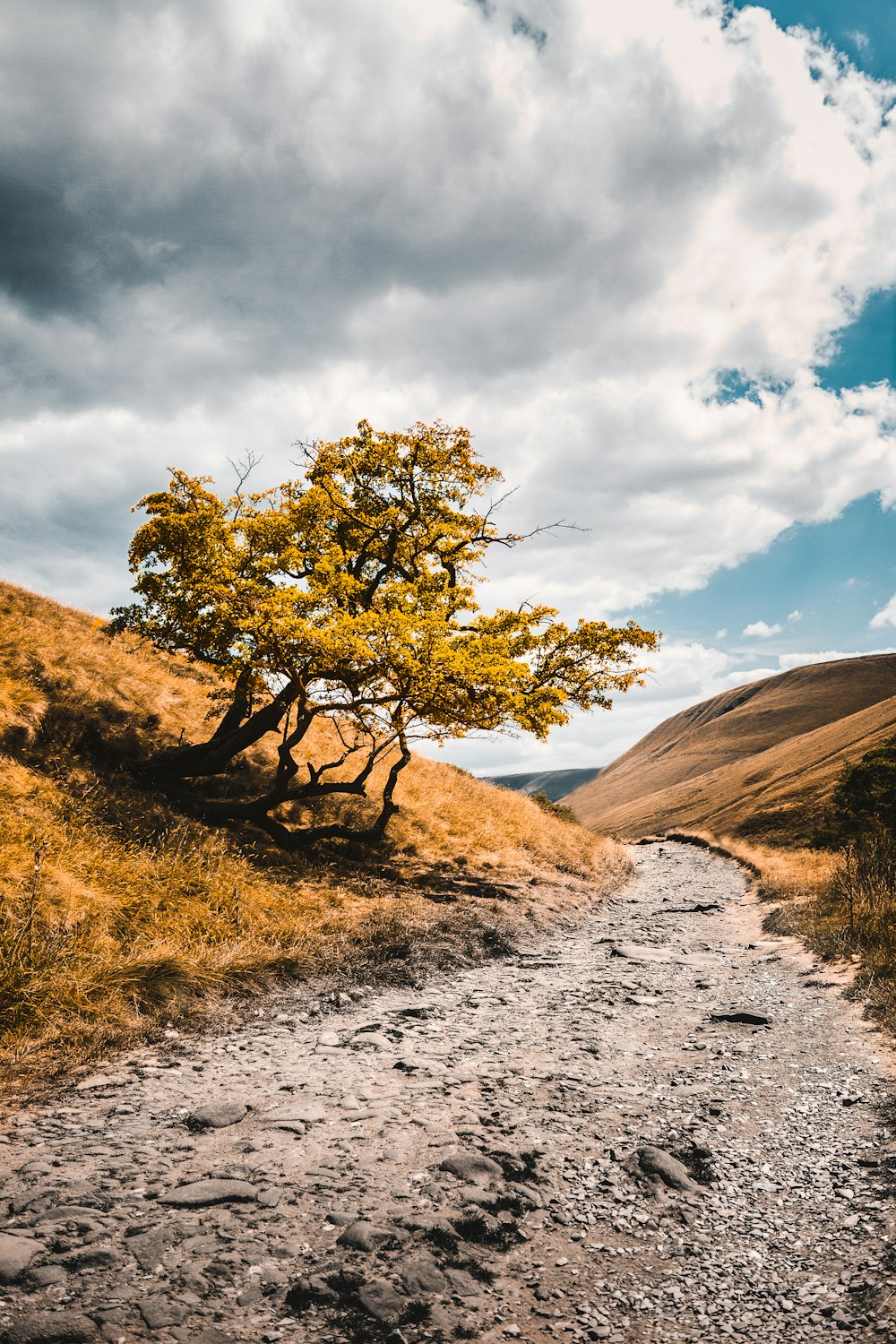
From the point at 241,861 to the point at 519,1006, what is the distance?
23.6 ft

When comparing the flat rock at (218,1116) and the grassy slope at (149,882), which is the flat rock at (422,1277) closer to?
the flat rock at (218,1116)

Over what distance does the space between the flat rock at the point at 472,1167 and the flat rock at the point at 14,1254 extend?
9.24 feet

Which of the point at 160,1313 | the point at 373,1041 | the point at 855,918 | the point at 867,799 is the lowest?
the point at 867,799

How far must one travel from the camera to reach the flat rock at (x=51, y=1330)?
129 inches

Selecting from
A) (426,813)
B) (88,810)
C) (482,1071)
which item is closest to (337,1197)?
(482,1071)

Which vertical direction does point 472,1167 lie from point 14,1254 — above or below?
below

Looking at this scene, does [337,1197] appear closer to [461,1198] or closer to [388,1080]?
[461,1198]

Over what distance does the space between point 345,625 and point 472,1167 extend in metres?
11.5

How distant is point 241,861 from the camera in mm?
13992

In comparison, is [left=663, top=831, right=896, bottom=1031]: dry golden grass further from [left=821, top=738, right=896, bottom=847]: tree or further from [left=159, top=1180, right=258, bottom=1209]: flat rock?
[left=821, top=738, right=896, bottom=847]: tree

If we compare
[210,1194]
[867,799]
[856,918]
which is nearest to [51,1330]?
[210,1194]

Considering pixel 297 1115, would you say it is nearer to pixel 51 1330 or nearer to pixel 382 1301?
pixel 382 1301

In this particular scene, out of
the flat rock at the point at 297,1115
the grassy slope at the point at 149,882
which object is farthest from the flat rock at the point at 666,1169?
the grassy slope at the point at 149,882

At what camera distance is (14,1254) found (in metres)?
3.90
